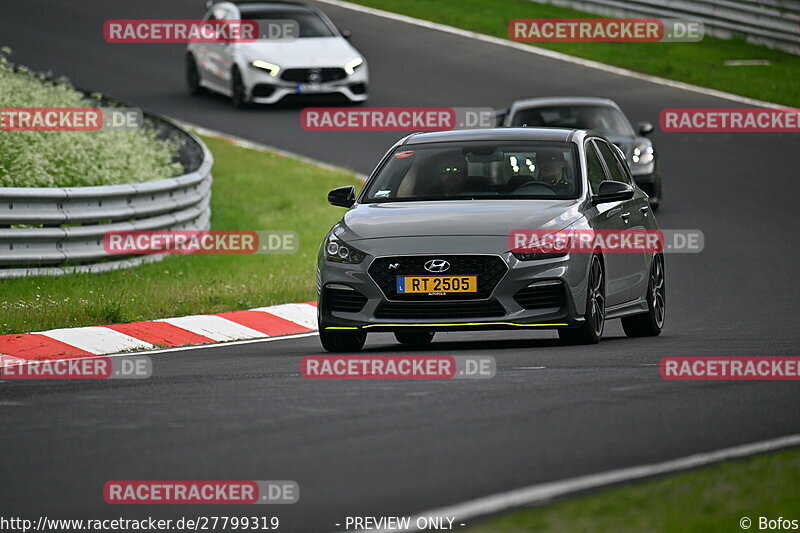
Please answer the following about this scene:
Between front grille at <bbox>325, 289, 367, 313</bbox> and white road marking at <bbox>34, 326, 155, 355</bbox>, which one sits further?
white road marking at <bbox>34, 326, 155, 355</bbox>

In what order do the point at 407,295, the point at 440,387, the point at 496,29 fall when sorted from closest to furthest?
the point at 440,387, the point at 407,295, the point at 496,29

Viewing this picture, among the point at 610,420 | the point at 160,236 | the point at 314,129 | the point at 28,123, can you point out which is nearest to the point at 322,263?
the point at 610,420

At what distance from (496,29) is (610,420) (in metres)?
27.2

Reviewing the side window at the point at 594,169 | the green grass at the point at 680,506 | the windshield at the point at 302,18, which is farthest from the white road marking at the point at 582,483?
the windshield at the point at 302,18

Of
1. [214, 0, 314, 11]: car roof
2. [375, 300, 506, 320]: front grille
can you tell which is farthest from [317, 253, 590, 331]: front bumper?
[214, 0, 314, 11]: car roof

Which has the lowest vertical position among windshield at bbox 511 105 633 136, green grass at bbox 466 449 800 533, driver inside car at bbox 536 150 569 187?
windshield at bbox 511 105 633 136

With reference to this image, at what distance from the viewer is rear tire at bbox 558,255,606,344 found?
11620mm

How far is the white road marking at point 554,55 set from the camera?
1161 inches

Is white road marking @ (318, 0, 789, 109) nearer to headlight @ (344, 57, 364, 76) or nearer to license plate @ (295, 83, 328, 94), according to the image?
headlight @ (344, 57, 364, 76)

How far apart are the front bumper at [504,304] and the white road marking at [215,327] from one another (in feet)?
8.64

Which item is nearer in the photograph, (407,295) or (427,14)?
(407,295)

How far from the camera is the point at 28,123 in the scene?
64.1ft

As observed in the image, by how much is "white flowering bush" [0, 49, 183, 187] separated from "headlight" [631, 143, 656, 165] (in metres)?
5.83

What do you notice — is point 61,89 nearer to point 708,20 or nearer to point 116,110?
point 116,110
